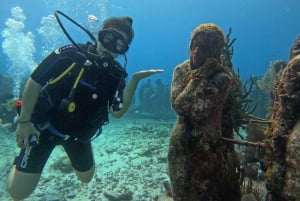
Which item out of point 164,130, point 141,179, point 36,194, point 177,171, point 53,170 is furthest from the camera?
point 164,130

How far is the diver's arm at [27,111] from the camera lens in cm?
508

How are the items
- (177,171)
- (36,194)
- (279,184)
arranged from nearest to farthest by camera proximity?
(279,184) < (177,171) < (36,194)

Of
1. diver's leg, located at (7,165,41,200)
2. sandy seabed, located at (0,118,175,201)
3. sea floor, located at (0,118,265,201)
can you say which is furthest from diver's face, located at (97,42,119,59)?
sandy seabed, located at (0,118,175,201)

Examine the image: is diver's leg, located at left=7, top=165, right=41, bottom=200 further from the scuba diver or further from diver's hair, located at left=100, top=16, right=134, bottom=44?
diver's hair, located at left=100, top=16, right=134, bottom=44

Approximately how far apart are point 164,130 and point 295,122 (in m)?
12.1

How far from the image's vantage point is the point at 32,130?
5195mm

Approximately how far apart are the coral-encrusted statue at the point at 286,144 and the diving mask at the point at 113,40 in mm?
2815

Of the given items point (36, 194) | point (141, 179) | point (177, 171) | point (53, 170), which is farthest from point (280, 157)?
point (53, 170)

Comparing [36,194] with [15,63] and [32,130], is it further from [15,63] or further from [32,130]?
[15,63]

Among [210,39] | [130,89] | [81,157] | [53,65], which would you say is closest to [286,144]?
[210,39]

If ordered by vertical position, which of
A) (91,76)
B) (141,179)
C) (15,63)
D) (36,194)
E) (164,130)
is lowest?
(36,194)

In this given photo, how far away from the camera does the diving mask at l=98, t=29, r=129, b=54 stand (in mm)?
4941

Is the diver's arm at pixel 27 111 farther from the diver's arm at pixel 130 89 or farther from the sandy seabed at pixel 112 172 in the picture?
the sandy seabed at pixel 112 172

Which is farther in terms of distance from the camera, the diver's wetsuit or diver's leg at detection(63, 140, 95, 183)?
diver's leg at detection(63, 140, 95, 183)
